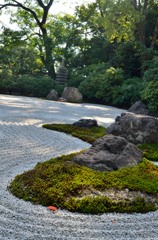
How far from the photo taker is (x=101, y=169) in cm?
375

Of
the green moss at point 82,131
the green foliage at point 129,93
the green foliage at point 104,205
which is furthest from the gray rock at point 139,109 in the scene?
the green foliage at point 104,205

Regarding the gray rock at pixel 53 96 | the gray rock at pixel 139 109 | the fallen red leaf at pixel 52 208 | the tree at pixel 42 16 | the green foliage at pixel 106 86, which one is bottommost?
the fallen red leaf at pixel 52 208

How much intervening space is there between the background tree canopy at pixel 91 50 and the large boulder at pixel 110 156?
343 inches

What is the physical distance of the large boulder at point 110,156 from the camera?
3.84 meters

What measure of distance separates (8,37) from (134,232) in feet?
72.5

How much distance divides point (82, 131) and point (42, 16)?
19.3 m

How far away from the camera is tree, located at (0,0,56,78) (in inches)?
867

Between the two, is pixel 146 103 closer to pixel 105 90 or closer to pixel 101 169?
pixel 105 90

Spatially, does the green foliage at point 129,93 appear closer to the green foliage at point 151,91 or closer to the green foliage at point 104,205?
the green foliage at point 151,91

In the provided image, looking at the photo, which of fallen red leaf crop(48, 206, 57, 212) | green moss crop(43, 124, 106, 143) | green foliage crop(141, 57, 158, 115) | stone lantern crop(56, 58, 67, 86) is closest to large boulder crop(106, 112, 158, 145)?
green moss crop(43, 124, 106, 143)

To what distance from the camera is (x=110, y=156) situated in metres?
3.92

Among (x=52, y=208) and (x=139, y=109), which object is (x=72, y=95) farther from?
(x=52, y=208)

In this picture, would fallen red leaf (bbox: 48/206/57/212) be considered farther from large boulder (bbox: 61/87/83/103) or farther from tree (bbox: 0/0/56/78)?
tree (bbox: 0/0/56/78)

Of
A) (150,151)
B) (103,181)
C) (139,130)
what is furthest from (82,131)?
(103,181)
